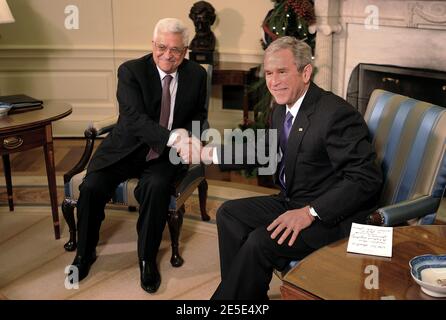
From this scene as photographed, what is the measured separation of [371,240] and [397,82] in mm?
2322

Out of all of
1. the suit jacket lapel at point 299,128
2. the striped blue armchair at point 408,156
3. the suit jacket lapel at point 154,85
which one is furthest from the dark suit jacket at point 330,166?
the suit jacket lapel at point 154,85

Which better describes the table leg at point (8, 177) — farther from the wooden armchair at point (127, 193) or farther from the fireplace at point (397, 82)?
the fireplace at point (397, 82)

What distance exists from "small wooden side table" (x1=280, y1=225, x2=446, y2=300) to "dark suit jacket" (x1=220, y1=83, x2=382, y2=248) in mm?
272

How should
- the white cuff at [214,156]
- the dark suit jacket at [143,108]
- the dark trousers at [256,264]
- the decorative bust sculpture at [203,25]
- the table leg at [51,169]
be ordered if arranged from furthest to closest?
the decorative bust sculpture at [203,25] < the table leg at [51,169] < the dark suit jacket at [143,108] < the white cuff at [214,156] < the dark trousers at [256,264]

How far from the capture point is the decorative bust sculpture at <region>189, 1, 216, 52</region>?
448cm

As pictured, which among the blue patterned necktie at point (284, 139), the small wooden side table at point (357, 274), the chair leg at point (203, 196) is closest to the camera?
the small wooden side table at point (357, 274)

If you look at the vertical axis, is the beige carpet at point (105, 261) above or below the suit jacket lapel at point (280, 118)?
below

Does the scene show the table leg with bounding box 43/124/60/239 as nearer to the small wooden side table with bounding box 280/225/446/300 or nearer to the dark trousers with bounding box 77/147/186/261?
the dark trousers with bounding box 77/147/186/261

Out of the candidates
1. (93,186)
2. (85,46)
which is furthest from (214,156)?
(85,46)

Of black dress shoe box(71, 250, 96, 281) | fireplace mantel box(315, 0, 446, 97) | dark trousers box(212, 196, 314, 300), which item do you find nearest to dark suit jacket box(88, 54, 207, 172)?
black dress shoe box(71, 250, 96, 281)

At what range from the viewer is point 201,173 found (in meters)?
3.10

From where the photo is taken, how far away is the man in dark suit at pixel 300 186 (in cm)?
203

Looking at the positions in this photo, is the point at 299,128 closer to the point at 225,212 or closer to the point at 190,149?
the point at 225,212

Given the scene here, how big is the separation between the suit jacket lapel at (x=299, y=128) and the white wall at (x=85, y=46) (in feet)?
8.45
